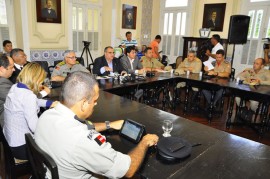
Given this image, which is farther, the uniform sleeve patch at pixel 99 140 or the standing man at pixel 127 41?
the standing man at pixel 127 41

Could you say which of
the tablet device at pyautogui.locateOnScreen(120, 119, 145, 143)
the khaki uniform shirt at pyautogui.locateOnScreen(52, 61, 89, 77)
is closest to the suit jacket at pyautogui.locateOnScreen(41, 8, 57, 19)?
the khaki uniform shirt at pyautogui.locateOnScreen(52, 61, 89, 77)

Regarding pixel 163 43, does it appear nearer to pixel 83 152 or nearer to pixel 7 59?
pixel 7 59

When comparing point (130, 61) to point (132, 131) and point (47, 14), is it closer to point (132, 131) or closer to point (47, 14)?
point (47, 14)

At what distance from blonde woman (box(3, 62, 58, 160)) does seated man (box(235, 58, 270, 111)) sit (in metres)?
3.40

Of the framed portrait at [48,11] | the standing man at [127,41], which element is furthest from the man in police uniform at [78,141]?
the standing man at [127,41]

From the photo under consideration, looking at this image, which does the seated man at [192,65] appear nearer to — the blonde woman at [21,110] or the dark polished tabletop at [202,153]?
the dark polished tabletop at [202,153]

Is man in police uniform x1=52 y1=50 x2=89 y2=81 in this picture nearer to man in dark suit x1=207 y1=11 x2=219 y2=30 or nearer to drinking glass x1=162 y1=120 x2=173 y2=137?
drinking glass x1=162 y1=120 x2=173 y2=137

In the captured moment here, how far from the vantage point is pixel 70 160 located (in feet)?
3.15

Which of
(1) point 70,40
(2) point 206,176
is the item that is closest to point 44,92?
(2) point 206,176

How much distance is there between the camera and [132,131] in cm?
149

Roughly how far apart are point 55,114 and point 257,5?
6.50 m

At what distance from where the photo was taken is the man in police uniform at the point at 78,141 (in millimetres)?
957

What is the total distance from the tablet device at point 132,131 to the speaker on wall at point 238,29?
4.55m

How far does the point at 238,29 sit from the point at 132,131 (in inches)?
193
